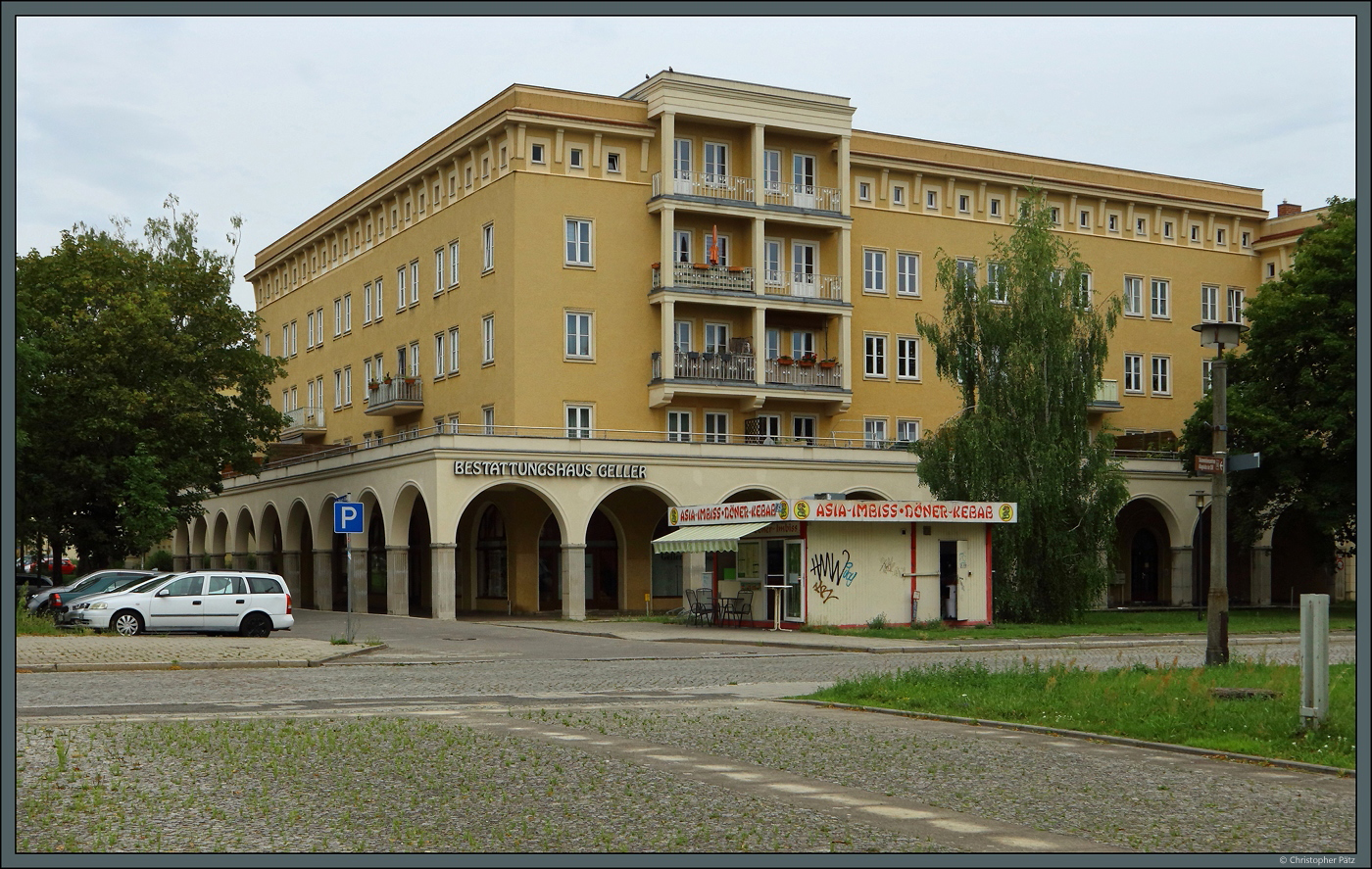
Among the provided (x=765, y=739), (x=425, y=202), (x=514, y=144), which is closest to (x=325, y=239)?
(x=425, y=202)

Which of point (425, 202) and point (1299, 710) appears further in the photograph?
point (425, 202)

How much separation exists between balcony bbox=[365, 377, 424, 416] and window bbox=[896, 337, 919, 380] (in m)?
19.4

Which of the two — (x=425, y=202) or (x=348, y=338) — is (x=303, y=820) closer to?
(x=425, y=202)

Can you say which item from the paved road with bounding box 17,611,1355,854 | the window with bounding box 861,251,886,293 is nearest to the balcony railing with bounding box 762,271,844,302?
the window with bounding box 861,251,886,293

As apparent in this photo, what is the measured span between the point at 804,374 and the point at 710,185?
310 inches

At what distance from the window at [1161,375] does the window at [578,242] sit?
2745 centimetres

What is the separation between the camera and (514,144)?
52.6 m

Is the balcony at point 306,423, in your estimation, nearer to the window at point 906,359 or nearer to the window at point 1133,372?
the window at point 906,359

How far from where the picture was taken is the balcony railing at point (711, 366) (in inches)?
2119

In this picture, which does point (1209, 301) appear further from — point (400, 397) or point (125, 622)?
point (125, 622)

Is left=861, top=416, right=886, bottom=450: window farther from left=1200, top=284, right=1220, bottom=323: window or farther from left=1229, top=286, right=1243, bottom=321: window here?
left=1229, top=286, right=1243, bottom=321: window

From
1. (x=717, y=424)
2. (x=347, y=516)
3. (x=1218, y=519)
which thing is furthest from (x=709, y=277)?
(x=1218, y=519)

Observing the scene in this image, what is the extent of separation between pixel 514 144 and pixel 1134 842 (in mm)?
46291

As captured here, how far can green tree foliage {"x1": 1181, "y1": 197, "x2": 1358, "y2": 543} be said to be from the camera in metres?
49.0
